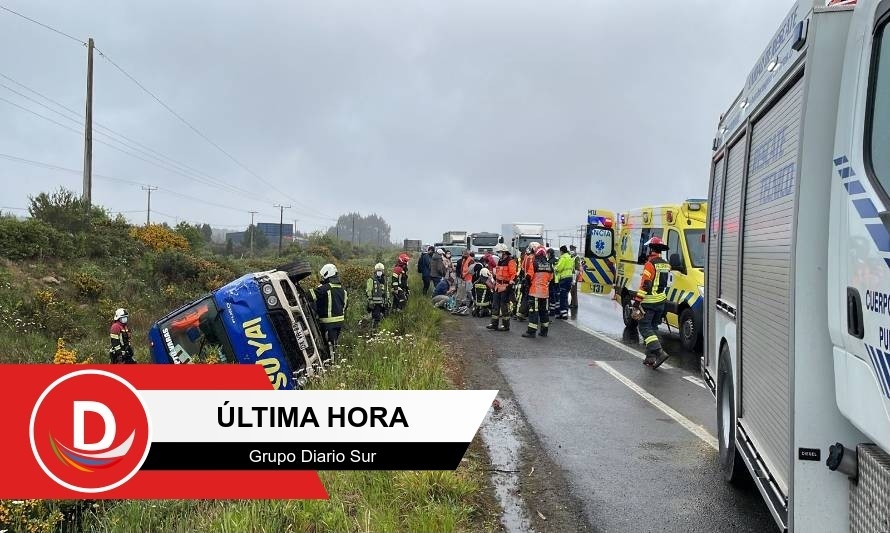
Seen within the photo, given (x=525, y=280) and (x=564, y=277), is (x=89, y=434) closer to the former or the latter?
(x=525, y=280)

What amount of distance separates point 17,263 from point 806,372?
20.3 m

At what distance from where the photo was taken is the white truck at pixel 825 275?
2176 mm

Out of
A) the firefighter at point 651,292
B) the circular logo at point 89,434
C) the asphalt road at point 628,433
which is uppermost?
the firefighter at point 651,292

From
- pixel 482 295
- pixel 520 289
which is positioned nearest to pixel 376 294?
pixel 520 289

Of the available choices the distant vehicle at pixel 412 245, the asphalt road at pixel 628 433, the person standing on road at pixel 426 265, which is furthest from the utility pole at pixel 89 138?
the distant vehicle at pixel 412 245

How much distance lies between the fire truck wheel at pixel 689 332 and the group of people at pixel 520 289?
8.19 ft

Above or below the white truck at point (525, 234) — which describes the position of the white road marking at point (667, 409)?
below

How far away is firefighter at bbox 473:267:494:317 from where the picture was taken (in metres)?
15.1

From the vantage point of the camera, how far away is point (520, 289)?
1435 centimetres

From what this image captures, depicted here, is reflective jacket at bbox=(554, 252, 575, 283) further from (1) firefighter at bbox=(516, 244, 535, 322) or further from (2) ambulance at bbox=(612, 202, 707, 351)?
(2) ambulance at bbox=(612, 202, 707, 351)

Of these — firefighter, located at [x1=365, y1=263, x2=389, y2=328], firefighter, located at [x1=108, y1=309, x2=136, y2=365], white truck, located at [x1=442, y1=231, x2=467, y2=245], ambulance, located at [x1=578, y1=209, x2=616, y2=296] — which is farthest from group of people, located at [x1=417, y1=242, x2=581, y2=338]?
white truck, located at [x1=442, y1=231, x2=467, y2=245]

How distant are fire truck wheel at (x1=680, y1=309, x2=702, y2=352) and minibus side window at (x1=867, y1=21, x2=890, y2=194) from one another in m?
8.07

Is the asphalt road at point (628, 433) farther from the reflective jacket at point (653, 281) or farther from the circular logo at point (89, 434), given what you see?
the circular logo at point (89, 434)

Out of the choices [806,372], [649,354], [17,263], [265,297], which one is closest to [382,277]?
[265,297]
